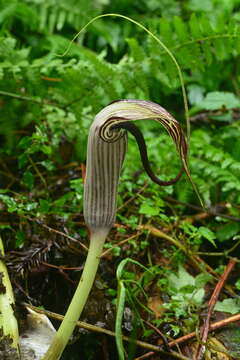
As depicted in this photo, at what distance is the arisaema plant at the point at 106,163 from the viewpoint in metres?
1.02

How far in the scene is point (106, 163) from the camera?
110 centimetres

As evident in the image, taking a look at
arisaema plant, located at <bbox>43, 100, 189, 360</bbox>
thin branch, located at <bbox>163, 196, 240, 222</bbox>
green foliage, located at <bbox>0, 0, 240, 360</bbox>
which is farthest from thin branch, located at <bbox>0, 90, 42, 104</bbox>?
arisaema plant, located at <bbox>43, 100, 189, 360</bbox>

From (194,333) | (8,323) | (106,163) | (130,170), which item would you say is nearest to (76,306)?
(8,323)

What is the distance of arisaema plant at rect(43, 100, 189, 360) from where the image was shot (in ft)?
3.36

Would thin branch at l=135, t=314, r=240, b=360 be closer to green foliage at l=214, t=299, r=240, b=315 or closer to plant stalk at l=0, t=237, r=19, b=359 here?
green foliage at l=214, t=299, r=240, b=315

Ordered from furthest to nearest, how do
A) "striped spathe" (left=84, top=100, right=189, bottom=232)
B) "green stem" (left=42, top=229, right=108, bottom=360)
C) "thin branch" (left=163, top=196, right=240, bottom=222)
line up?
"thin branch" (left=163, top=196, right=240, bottom=222) → "green stem" (left=42, top=229, right=108, bottom=360) → "striped spathe" (left=84, top=100, right=189, bottom=232)

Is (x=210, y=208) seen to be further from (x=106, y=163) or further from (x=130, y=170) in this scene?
(x=106, y=163)

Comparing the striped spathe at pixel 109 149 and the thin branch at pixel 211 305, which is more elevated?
the striped spathe at pixel 109 149

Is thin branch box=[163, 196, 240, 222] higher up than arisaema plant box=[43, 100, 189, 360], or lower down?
lower down

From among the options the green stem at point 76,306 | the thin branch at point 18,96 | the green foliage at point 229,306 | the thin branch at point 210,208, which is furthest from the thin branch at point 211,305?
the thin branch at point 18,96

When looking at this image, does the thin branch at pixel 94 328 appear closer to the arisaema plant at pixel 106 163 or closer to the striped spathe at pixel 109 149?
the arisaema plant at pixel 106 163

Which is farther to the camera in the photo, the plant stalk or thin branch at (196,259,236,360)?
thin branch at (196,259,236,360)

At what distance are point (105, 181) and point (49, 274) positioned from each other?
636mm

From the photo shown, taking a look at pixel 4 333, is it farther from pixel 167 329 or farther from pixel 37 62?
pixel 37 62
